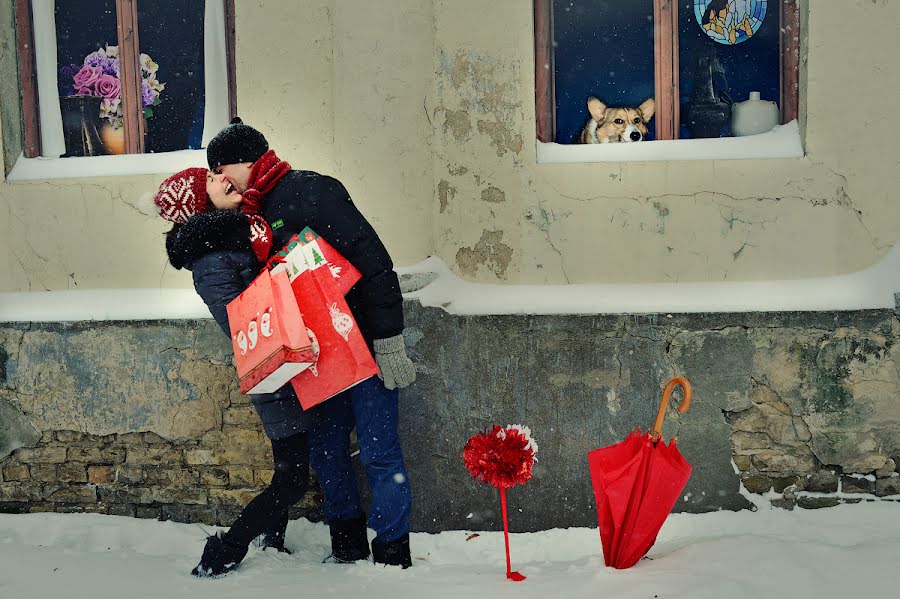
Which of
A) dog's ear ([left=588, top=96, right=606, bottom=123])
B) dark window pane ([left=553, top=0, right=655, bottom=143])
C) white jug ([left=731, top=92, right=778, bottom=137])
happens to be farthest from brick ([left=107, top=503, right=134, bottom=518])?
white jug ([left=731, top=92, right=778, bottom=137])

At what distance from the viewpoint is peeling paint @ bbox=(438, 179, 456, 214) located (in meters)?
3.55

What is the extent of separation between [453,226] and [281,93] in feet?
3.22

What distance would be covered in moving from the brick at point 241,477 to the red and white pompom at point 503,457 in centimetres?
121

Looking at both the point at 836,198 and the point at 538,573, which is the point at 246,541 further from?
the point at 836,198

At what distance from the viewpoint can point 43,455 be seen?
383 centimetres

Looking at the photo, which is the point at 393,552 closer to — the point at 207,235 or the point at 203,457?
the point at 203,457

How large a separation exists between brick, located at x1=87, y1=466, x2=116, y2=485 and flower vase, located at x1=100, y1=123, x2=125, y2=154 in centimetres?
156

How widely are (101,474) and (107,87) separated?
1.91 meters

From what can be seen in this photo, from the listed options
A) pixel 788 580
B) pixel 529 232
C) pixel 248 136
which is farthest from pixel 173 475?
pixel 788 580

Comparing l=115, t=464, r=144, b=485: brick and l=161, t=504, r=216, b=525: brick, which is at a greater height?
l=115, t=464, r=144, b=485: brick

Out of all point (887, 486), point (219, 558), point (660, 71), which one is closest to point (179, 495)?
point (219, 558)

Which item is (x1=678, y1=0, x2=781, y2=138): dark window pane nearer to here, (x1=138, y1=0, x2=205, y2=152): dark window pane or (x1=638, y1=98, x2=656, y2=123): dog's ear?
(x1=638, y1=98, x2=656, y2=123): dog's ear

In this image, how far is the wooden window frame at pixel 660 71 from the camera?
3596mm

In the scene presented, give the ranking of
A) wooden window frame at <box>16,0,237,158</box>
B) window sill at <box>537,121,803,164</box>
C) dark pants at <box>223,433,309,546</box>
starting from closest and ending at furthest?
dark pants at <box>223,433,309,546</box>
window sill at <box>537,121,803,164</box>
wooden window frame at <box>16,0,237,158</box>
